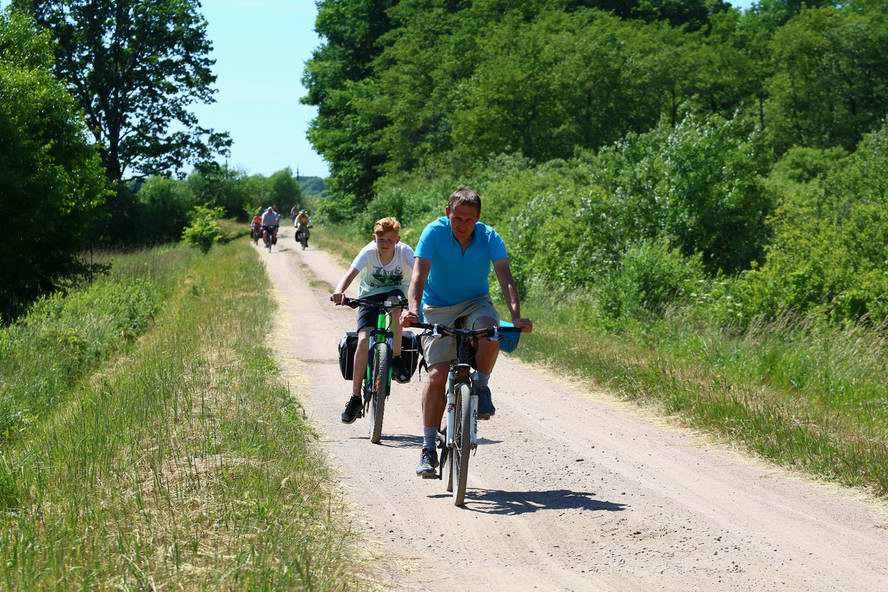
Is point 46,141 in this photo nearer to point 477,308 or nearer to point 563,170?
point 563,170

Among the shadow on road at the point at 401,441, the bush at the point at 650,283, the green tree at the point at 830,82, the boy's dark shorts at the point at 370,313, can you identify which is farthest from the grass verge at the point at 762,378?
the green tree at the point at 830,82

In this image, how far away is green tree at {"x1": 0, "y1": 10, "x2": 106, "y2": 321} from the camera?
2714cm

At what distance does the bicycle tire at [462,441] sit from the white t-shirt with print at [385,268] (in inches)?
98.2

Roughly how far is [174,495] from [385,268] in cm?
347

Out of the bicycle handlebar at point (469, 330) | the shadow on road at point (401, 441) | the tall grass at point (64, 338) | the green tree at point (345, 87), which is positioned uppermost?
the green tree at point (345, 87)

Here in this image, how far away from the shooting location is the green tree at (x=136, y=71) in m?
53.2

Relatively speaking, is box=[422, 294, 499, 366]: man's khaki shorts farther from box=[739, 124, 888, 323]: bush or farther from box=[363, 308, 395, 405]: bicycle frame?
box=[739, 124, 888, 323]: bush

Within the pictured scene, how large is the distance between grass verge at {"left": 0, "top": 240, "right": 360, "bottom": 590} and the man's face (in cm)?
189

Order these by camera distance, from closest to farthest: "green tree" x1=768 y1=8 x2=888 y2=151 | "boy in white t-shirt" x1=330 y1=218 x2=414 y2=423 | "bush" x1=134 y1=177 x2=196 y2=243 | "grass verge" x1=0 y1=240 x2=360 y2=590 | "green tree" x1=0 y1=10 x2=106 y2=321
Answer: "grass verge" x1=0 y1=240 x2=360 y2=590
"boy in white t-shirt" x1=330 y1=218 x2=414 y2=423
"green tree" x1=0 y1=10 x2=106 y2=321
"bush" x1=134 y1=177 x2=196 y2=243
"green tree" x1=768 y1=8 x2=888 y2=151

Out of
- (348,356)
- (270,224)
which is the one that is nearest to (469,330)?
(348,356)

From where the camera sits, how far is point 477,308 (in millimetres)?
7258

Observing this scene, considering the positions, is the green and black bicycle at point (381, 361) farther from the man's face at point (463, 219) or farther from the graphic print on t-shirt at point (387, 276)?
the man's face at point (463, 219)

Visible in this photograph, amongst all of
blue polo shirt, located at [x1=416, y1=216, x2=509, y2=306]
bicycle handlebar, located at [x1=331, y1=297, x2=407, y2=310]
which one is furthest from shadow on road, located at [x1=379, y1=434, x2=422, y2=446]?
blue polo shirt, located at [x1=416, y1=216, x2=509, y2=306]

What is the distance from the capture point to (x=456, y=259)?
7.25 meters
